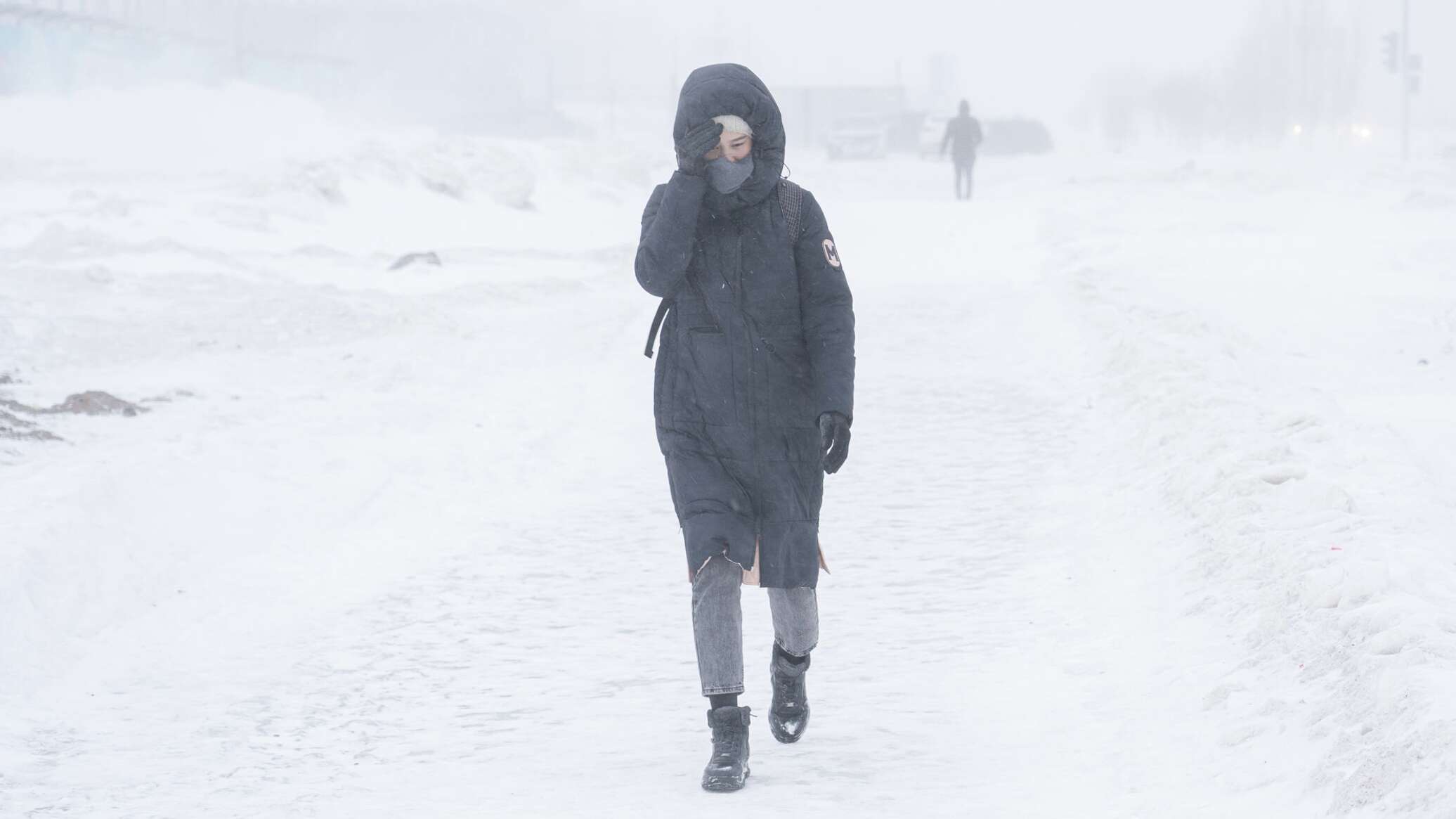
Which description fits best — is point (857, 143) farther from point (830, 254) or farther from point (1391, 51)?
point (830, 254)

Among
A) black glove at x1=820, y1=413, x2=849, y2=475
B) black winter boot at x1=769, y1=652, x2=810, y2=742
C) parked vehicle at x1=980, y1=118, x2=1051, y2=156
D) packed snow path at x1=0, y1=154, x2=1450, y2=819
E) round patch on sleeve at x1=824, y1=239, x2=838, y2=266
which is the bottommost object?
parked vehicle at x1=980, y1=118, x2=1051, y2=156

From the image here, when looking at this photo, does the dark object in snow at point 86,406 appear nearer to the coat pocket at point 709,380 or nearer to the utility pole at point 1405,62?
the coat pocket at point 709,380

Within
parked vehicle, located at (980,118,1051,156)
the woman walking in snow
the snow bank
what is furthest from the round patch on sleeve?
parked vehicle, located at (980,118,1051,156)

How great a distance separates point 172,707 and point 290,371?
6.21 meters

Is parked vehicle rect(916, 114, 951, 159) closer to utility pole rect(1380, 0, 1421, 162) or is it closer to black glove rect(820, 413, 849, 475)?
utility pole rect(1380, 0, 1421, 162)

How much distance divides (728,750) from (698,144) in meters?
1.42

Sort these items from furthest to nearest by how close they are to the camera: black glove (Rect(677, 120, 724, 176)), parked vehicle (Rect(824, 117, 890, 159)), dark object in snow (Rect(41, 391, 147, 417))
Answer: parked vehicle (Rect(824, 117, 890, 159)), dark object in snow (Rect(41, 391, 147, 417)), black glove (Rect(677, 120, 724, 176))

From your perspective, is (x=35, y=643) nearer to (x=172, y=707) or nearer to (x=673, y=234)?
(x=172, y=707)

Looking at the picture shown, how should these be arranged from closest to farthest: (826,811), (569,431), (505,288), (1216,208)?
(826,811)
(569,431)
(505,288)
(1216,208)

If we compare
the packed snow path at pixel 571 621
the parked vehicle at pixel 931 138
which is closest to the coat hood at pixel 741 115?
the packed snow path at pixel 571 621

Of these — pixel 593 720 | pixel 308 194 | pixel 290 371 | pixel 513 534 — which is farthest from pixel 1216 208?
pixel 593 720

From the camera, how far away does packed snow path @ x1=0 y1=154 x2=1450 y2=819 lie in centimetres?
404

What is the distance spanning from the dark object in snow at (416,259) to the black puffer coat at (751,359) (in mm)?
14068

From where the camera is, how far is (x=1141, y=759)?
4.07 metres
